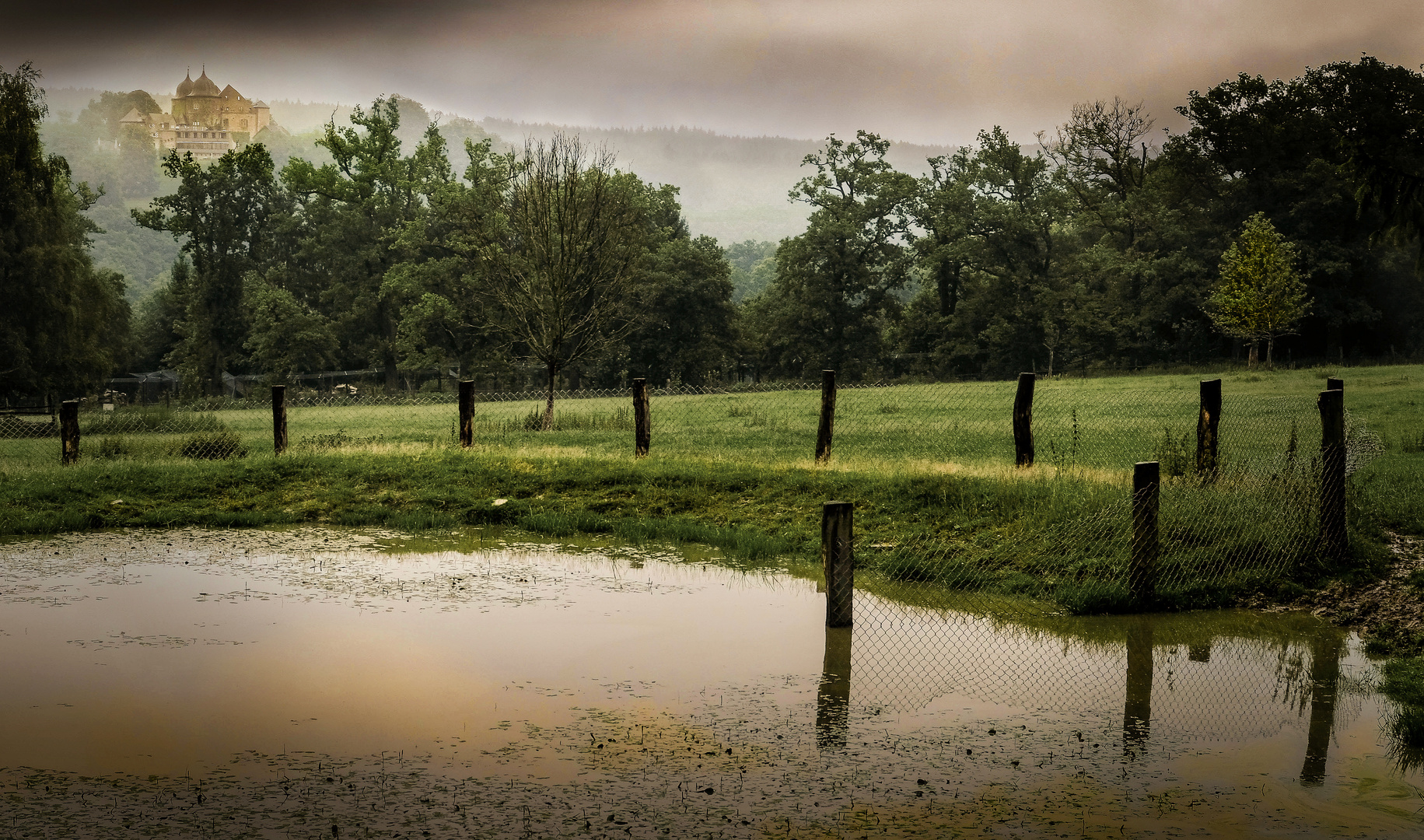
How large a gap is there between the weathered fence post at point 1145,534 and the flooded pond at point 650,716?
0.42 m

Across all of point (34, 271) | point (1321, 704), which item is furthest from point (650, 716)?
point (34, 271)

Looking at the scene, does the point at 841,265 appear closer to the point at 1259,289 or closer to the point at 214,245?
the point at 1259,289

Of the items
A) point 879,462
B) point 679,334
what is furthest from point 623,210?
point 879,462

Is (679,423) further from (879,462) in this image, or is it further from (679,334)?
(679,334)

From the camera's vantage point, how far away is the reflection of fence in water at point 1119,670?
7695mm

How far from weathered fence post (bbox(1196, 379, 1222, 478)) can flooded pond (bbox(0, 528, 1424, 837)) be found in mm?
4048

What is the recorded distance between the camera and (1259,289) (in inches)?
1953

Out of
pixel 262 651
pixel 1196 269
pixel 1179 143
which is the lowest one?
pixel 262 651

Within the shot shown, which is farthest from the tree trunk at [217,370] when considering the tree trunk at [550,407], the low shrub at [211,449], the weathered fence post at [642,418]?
the weathered fence post at [642,418]

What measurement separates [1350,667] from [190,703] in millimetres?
8650

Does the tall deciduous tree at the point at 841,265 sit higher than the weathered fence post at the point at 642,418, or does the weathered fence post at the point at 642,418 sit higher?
the tall deciduous tree at the point at 841,265

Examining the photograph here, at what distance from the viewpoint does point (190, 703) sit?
7.65 metres

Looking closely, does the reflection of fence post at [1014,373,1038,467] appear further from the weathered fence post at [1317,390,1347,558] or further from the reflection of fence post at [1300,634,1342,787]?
the reflection of fence post at [1300,634,1342,787]

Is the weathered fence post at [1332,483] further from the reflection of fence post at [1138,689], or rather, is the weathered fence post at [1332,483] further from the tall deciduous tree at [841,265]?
the tall deciduous tree at [841,265]
